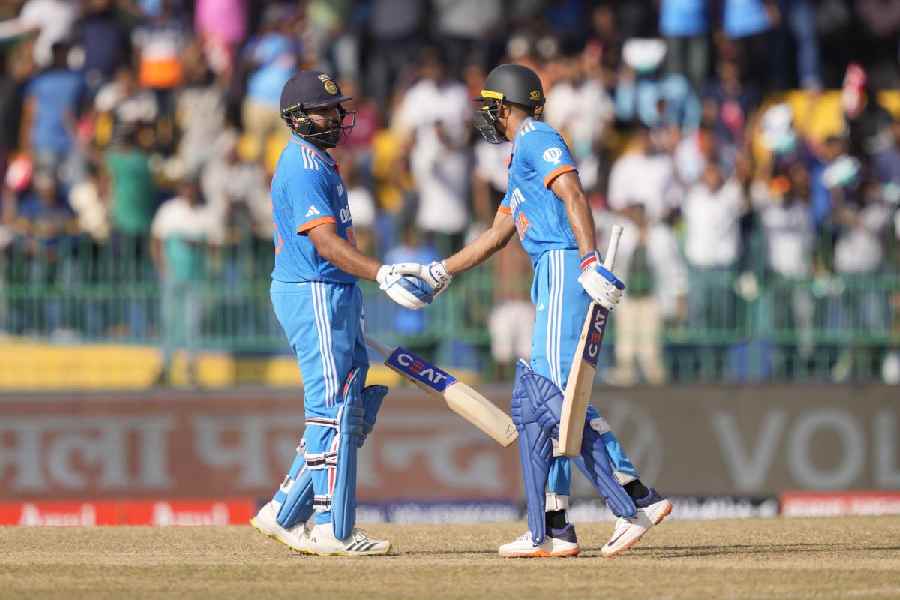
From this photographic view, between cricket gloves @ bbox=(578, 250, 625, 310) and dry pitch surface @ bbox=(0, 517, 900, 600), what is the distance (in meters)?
1.38

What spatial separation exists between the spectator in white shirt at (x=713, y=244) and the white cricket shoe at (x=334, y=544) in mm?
7473

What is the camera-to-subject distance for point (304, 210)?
34.0 ft

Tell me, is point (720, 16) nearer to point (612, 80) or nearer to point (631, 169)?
point (612, 80)

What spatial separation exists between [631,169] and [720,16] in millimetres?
2905

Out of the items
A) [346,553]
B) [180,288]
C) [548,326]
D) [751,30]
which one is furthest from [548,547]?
[751,30]

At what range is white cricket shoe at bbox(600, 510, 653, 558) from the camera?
10477mm

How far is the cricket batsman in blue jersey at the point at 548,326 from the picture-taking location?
10.4 meters

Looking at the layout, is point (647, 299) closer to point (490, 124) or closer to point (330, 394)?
point (490, 124)

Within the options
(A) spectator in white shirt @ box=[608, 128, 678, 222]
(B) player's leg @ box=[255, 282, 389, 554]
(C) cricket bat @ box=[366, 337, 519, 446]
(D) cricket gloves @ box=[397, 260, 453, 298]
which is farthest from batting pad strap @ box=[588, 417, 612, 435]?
(A) spectator in white shirt @ box=[608, 128, 678, 222]

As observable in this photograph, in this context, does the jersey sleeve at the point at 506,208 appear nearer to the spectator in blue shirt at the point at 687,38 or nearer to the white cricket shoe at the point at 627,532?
the white cricket shoe at the point at 627,532

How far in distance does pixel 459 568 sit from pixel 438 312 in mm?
7815

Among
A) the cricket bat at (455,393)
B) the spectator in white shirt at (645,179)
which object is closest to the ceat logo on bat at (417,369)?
the cricket bat at (455,393)

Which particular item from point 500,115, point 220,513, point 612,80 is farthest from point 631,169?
point 500,115

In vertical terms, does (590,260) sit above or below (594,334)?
above
